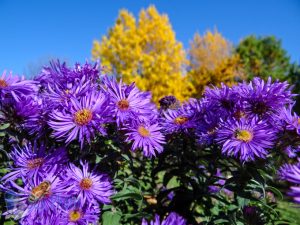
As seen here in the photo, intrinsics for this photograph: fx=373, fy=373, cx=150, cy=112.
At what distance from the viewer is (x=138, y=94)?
1814mm

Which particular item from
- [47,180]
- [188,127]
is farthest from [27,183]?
[188,127]

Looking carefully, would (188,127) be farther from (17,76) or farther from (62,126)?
(17,76)

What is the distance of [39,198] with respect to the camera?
144 cm

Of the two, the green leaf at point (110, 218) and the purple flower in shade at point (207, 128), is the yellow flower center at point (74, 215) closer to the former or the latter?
the green leaf at point (110, 218)

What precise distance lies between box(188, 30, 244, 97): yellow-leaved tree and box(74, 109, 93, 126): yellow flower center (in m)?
17.1

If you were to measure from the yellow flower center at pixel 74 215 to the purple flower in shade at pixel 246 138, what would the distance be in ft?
2.14

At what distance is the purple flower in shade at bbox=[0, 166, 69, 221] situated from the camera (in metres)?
1.43

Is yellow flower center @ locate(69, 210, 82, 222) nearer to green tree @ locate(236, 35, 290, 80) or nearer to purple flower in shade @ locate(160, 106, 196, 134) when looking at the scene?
purple flower in shade @ locate(160, 106, 196, 134)

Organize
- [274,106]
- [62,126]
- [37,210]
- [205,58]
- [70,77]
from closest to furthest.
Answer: [37,210] → [62,126] → [274,106] → [70,77] → [205,58]

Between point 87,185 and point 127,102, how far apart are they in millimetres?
420

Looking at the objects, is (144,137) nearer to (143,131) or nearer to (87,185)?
(143,131)

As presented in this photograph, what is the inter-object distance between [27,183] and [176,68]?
14.1 meters

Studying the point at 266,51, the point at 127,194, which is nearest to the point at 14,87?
the point at 127,194

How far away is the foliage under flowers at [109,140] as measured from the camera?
1.50 meters
